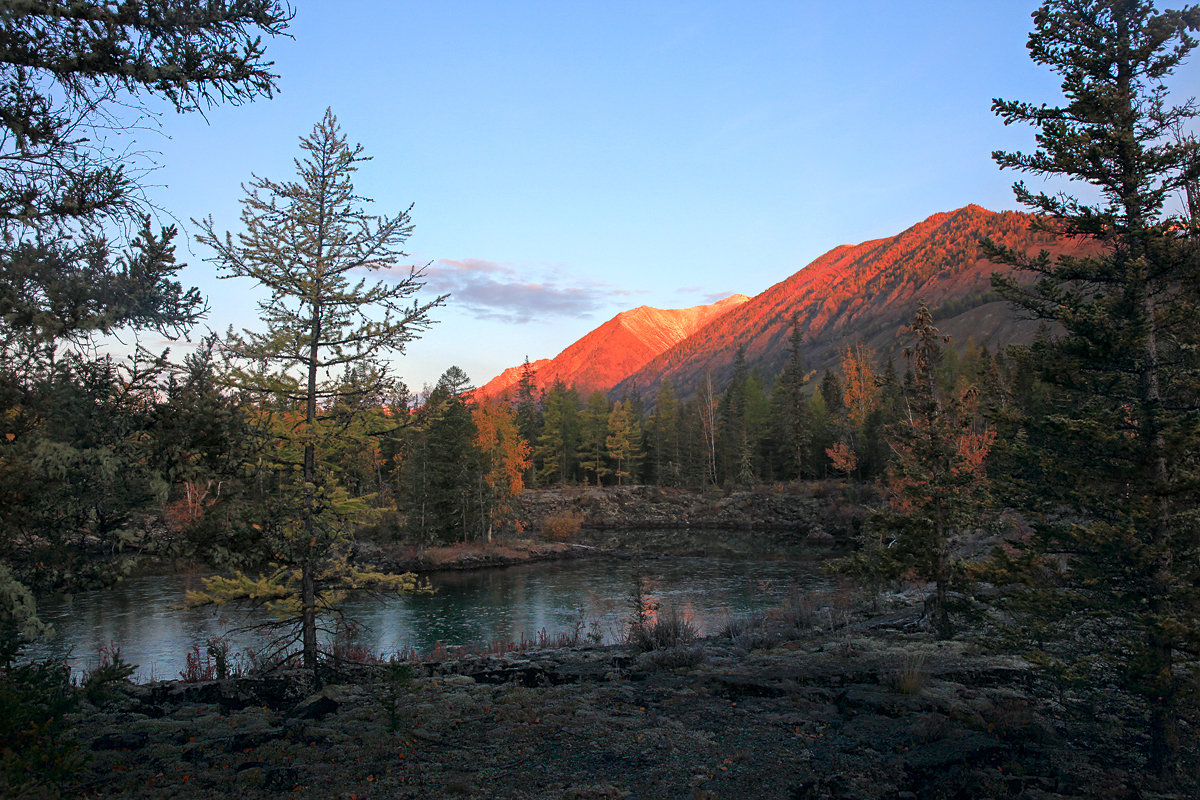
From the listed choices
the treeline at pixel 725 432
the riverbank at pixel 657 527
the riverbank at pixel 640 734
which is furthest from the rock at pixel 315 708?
the treeline at pixel 725 432

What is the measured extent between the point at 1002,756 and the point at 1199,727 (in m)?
2.27

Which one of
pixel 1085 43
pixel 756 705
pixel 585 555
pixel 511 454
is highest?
pixel 1085 43

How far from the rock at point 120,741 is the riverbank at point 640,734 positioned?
0.03 meters

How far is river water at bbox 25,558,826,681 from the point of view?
803 inches

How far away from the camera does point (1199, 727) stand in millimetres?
6922

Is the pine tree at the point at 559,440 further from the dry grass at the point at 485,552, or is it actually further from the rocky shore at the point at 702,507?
the dry grass at the point at 485,552

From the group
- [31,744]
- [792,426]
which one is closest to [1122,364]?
[31,744]

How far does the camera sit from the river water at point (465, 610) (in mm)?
20391

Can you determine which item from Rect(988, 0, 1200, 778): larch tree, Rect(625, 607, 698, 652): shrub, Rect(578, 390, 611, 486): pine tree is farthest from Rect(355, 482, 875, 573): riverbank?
Rect(988, 0, 1200, 778): larch tree

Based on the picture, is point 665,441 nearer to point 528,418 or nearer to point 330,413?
point 528,418

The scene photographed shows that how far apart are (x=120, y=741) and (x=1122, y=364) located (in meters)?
12.7

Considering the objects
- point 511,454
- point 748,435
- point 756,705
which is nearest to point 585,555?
point 511,454

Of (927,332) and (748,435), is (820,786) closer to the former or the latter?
(927,332)

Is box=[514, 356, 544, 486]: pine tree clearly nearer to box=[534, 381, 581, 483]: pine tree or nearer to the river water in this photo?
box=[534, 381, 581, 483]: pine tree
